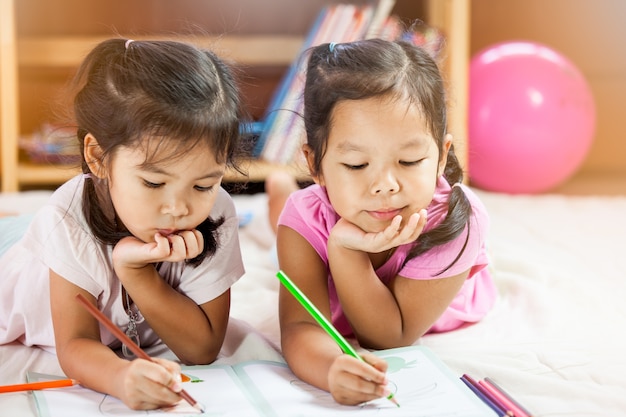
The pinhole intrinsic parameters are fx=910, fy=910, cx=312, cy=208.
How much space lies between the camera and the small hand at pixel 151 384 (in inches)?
34.9

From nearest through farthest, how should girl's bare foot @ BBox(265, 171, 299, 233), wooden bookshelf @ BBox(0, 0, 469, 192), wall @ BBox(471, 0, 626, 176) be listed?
1. girl's bare foot @ BBox(265, 171, 299, 233)
2. wooden bookshelf @ BBox(0, 0, 469, 192)
3. wall @ BBox(471, 0, 626, 176)

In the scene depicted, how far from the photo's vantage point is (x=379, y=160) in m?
1.02

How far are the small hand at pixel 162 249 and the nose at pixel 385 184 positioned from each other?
20cm

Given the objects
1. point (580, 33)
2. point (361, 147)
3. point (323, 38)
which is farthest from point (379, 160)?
point (580, 33)

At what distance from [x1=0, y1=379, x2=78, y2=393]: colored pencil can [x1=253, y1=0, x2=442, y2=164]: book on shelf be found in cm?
124

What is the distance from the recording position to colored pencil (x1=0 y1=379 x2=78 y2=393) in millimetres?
980

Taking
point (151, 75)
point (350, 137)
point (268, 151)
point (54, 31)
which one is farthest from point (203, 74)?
point (54, 31)

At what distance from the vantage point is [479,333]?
4.17 ft

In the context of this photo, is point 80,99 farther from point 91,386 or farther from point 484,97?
point 484,97

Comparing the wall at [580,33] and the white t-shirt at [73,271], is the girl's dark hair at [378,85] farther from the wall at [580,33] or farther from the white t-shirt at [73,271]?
the wall at [580,33]

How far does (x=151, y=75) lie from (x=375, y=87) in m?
0.25

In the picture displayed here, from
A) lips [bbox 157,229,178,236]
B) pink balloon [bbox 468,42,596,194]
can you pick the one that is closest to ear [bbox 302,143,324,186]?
lips [bbox 157,229,178,236]

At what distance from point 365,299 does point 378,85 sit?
258mm

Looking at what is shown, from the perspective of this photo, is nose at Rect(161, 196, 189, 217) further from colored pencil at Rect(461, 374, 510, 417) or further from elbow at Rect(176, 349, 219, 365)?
colored pencil at Rect(461, 374, 510, 417)
